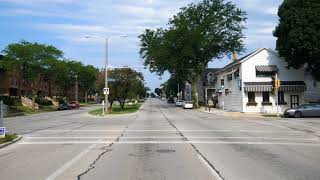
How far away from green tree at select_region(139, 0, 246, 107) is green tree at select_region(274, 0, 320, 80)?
25.4 metres

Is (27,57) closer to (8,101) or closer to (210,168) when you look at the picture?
(8,101)

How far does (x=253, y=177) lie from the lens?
11242mm

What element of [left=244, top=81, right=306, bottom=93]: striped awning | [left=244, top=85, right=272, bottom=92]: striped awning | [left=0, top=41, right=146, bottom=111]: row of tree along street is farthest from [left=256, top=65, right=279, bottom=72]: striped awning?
[left=0, top=41, right=146, bottom=111]: row of tree along street

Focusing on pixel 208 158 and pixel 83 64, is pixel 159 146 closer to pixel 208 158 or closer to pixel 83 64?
pixel 208 158

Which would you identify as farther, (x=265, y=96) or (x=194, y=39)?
(x=194, y=39)

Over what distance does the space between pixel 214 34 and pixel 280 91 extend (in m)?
26.3

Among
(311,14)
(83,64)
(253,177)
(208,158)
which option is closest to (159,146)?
(208,158)

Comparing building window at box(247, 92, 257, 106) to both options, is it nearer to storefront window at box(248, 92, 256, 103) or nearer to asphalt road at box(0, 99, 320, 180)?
storefront window at box(248, 92, 256, 103)

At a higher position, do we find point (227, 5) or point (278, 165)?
Result: point (227, 5)

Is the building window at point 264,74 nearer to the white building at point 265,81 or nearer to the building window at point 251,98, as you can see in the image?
the white building at point 265,81

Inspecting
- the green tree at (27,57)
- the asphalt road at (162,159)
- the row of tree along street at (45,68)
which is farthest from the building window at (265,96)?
the asphalt road at (162,159)

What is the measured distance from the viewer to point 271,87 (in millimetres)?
57656

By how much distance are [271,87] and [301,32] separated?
9.05m

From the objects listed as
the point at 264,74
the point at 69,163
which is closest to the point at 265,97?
the point at 264,74
